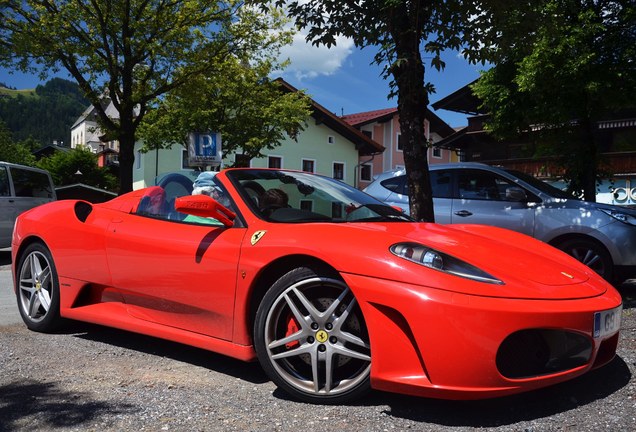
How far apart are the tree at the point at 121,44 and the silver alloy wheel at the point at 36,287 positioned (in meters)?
12.1

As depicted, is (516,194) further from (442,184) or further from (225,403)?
(225,403)

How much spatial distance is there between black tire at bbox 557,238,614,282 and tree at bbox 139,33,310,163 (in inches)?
736

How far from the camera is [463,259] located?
2666mm

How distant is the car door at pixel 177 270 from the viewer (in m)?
3.11

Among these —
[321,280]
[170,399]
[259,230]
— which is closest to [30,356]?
[170,399]

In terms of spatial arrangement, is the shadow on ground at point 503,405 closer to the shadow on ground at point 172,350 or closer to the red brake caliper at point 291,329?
the red brake caliper at point 291,329

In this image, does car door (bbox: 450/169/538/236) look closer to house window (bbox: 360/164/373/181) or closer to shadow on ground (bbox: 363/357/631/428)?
shadow on ground (bbox: 363/357/631/428)

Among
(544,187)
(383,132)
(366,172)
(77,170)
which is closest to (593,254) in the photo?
(544,187)

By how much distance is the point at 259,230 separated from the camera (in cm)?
311

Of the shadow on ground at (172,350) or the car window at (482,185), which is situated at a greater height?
the car window at (482,185)

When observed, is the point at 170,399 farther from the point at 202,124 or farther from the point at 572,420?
the point at 202,124

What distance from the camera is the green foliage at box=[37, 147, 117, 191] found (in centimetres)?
4781

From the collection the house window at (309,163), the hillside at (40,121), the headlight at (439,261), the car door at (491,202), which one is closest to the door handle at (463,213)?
the car door at (491,202)

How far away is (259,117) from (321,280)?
23.2 meters
